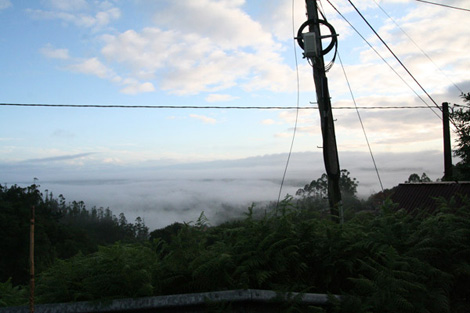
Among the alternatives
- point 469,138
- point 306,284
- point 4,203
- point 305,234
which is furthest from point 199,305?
point 4,203

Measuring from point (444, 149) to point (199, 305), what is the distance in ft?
52.0

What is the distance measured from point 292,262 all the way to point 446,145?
1474 cm

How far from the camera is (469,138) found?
17.5m

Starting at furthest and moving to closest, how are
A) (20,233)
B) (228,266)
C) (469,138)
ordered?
(20,233)
(469,138)
(228,266)

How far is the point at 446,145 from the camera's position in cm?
1602

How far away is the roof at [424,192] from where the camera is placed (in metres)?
11.4

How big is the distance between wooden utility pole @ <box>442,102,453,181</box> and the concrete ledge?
49.2 feet

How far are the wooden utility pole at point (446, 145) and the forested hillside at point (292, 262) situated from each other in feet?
40.4

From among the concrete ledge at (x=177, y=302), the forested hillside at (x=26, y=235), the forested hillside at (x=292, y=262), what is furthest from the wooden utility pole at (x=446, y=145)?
the forested hillside at (x=26, y=235)

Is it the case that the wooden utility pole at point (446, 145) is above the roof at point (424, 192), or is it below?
above

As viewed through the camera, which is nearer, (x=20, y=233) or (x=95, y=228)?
(x=20, y=233)

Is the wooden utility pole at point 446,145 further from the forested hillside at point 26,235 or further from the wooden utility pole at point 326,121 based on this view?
the forested hillside at point 26,235

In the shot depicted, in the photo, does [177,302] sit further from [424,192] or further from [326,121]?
[424,192]

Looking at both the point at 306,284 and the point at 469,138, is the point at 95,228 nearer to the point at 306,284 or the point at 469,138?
the point at 469,138
